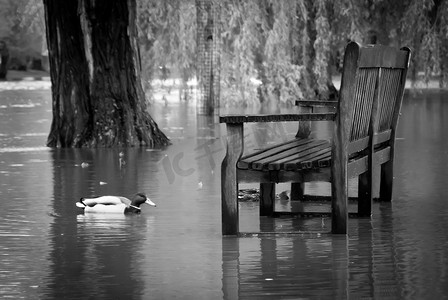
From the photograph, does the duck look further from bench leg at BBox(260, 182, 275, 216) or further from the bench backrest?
the bench backrest

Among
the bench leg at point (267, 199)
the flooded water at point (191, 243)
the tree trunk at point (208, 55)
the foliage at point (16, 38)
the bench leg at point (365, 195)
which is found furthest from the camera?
A: the foliage at point (16, 38)

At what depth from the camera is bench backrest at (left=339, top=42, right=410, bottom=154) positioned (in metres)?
8.44

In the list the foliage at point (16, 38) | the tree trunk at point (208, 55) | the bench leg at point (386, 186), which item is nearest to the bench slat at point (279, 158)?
the bench leg at point (386, 186)

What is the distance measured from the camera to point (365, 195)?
9555 mm

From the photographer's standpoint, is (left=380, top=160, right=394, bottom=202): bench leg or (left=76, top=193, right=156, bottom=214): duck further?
(left=380, top=160, right=394, bottom=202): bench leg

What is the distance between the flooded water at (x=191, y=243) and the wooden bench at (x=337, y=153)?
9.7 inches

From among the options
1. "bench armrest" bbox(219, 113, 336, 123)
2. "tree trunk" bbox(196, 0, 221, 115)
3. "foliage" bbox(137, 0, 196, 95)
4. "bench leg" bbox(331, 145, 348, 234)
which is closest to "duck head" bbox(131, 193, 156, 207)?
"bench armrest" bbox(219, 113, 336, 123)

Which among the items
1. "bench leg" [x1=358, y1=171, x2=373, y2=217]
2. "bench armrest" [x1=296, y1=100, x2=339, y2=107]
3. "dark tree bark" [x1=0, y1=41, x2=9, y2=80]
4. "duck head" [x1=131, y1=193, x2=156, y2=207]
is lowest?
"dark tree bark" [x1=0, y1=41, x2=9, y2=80]

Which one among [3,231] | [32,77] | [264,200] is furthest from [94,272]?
[32,77]

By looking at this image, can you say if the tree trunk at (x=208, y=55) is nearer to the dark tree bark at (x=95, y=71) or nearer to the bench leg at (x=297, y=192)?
the dark tree bark at (x=95, y=71)

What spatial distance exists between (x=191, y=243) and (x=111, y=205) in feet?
6.15

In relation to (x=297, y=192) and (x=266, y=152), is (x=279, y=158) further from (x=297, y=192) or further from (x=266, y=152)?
(x=297, y=192)

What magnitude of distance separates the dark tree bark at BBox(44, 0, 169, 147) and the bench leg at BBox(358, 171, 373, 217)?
25.9 feet

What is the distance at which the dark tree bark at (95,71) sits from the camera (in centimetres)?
1680
